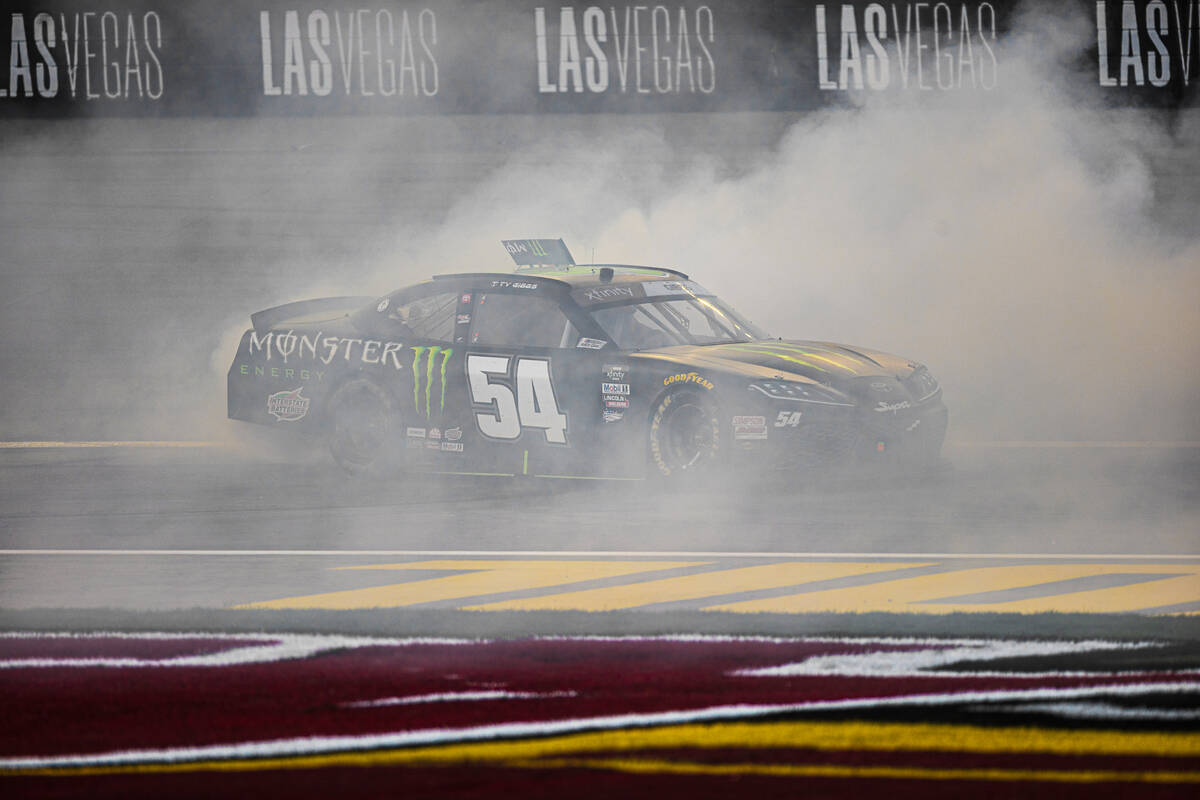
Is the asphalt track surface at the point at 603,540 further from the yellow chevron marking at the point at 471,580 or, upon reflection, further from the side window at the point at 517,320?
the side window at the point at 517,320

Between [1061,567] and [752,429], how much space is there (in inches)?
81.0

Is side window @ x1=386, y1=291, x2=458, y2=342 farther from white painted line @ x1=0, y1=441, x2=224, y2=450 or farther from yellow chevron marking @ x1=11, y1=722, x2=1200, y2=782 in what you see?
yellow chevron marking @ x1=11, y1=722, x2=1200, y2=782

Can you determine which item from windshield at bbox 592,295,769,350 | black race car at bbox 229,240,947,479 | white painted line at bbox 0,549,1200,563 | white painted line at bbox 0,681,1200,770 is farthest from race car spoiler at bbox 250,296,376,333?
white painted line at bbox 0,681,1200,770

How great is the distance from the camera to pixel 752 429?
8.55 metres

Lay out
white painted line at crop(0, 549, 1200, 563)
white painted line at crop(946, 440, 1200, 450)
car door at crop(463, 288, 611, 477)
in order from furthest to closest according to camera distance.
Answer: white painted line at crop(946, 440, 1200, 450)
car door at crop(463, 288, 611, 477)
white painted line at crop(0, 549, 1200, 563)

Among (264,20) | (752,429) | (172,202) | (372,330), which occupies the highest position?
(264,20)

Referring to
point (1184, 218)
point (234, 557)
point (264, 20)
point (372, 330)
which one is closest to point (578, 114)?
point (264, 20)

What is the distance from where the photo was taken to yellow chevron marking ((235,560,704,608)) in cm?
627

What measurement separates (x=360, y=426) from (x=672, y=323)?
1.89 meters

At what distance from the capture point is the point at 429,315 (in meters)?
9.73

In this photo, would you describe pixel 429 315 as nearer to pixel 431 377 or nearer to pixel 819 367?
pixel 431 377

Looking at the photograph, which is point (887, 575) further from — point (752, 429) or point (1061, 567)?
point (752, 429)

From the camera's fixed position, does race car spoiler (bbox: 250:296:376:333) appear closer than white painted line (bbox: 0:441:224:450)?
Yes

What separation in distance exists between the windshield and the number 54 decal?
47cm
